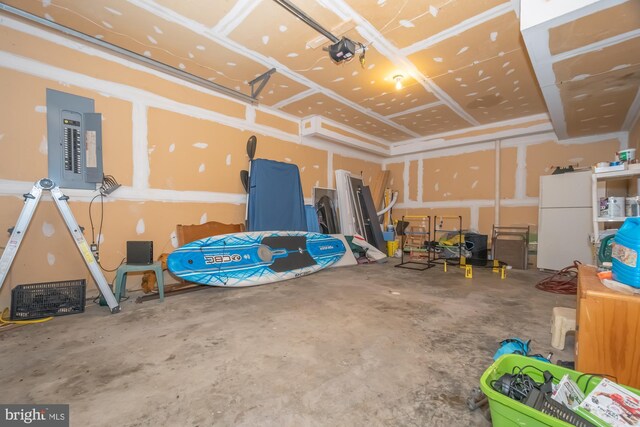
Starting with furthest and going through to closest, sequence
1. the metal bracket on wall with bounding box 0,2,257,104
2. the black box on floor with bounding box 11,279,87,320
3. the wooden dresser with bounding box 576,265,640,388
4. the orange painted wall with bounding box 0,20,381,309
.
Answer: the orange painted wall with bounding box 0,20,381,309 < the metal bracket on wall with bounding box 0,2,257,104 < the black box on floor with bounding box 11,279,87,320 < the wooden dresser with bounding box 576,265,640,388

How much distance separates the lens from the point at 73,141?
2748 mm

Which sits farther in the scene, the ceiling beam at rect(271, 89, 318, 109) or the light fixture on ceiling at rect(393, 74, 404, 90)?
the ceiling beam at rect(271, 89, 318, 109)

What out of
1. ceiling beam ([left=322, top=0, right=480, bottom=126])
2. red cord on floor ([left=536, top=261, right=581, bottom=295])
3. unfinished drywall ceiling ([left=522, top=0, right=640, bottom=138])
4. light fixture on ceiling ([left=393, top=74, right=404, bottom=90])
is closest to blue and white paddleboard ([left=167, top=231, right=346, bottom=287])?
light fixture on ceiling ([left=393, top=74, right=404, bottom=90])

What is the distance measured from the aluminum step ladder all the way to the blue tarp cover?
73.2 inches

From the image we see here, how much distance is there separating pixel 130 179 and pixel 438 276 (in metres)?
4.24

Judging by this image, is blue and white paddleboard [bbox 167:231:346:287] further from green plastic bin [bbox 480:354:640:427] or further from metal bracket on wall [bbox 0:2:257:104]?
green plastic bin [bbox 480:354:640:427]

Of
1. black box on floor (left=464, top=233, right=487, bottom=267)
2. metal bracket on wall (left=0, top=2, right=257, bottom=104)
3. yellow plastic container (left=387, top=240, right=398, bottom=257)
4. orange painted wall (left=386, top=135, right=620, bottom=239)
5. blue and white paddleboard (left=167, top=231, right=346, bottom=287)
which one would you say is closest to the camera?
metal bracket on wall (left=0, top=2, right=257, bottom=104)

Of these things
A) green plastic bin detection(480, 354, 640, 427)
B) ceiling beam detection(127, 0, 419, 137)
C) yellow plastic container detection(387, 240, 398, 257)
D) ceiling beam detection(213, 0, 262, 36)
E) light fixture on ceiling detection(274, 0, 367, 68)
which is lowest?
yellow plastic container detection(387, 240, 398, 257)

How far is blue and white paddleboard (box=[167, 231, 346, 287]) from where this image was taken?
3018mm

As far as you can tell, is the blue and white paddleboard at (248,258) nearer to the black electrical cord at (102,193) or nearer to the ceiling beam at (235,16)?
the black electrical cord at (102,193)

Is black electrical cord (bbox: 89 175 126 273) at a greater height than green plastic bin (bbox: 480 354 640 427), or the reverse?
black electrical cord (bbox: 89 175 126 273)

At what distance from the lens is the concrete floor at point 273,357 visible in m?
1.23

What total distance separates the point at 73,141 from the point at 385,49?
342cm

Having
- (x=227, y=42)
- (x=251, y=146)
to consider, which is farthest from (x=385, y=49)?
A: (x=251, y=146)
